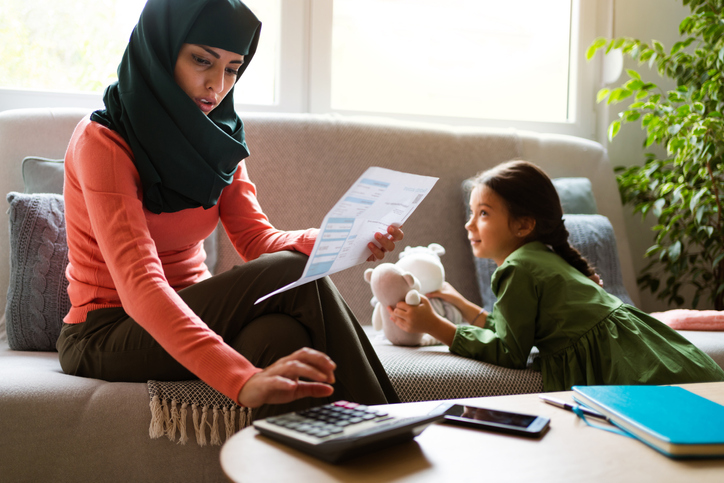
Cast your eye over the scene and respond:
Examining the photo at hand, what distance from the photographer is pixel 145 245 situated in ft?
2.88

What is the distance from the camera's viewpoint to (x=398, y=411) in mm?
749

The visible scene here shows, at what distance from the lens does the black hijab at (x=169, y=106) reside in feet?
3.53

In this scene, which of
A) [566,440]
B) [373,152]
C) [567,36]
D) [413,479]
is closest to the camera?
[413,479]

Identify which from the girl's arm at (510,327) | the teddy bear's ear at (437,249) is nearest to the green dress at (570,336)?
the girl's arm at (510,327)

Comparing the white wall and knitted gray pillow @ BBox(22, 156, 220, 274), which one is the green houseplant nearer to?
the white wall

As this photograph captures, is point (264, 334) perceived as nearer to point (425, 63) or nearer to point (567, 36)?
point (425, 63)

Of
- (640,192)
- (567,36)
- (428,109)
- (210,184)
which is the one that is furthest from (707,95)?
(210,184)

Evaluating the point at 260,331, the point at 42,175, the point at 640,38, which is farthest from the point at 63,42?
the point at 640,38

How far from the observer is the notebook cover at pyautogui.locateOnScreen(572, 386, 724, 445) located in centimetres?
62

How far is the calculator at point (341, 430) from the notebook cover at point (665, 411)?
0.23m

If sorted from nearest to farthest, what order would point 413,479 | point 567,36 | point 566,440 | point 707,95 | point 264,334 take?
point 413,479 < point 566,440 < point 264,334 < point 707,95 < point 567,36

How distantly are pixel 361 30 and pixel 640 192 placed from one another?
131 cm

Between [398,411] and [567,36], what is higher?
[567,36]

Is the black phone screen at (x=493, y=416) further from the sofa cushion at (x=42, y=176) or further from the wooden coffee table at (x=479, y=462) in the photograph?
the sofa cushion at (x=42, y=176)
